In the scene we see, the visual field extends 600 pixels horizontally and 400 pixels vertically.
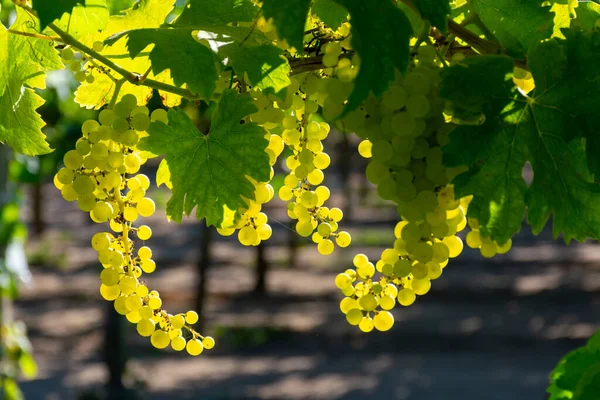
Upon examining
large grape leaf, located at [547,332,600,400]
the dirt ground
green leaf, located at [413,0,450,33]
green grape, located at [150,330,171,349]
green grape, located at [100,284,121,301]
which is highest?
green leaf, located at [413,0,450,33]

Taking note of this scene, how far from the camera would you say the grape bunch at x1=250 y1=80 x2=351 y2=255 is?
3.28 feet

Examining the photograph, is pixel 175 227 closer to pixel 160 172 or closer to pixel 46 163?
pixel 46 163

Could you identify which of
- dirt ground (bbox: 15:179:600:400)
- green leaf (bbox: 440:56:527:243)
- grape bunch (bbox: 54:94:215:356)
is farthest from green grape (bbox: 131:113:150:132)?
dirt ground (bbox: 15:179:600:400)

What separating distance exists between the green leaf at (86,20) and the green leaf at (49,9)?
0.12 m

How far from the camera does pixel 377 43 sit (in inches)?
28.4

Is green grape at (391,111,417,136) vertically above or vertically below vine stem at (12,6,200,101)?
below

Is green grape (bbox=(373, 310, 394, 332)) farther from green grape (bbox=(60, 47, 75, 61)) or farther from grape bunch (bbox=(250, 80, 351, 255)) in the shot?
green grape (bbox=(60, 47, 75, 61))

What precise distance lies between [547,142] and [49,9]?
1.78ft

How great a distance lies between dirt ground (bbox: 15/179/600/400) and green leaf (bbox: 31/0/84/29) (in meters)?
8.01

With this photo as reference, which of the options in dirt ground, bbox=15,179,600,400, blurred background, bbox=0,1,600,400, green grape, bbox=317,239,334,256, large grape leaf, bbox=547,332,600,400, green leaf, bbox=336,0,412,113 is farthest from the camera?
dirt ground, bbox=15,179,600,400

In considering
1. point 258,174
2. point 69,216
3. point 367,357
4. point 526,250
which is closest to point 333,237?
point 258,174

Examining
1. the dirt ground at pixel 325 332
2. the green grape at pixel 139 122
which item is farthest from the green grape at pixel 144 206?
the dirt ground at pixel 325 332

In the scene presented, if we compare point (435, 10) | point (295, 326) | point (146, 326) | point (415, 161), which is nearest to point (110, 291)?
point (146, 326)

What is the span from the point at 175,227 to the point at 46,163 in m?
7.08
